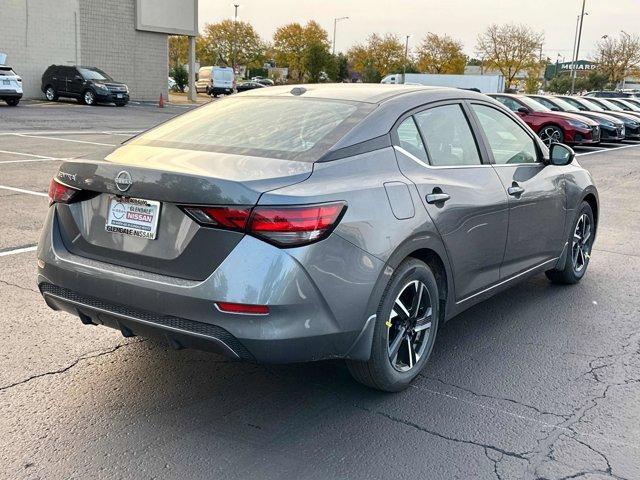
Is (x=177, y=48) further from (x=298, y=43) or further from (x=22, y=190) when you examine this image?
(x=22, y=190)

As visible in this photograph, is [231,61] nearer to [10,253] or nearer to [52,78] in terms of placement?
[52,78]

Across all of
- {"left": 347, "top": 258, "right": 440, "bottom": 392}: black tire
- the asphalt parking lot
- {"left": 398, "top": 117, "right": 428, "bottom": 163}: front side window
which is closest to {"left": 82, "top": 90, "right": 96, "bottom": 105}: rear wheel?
the asphalt parking lot

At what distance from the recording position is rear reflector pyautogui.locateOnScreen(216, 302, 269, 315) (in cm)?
300

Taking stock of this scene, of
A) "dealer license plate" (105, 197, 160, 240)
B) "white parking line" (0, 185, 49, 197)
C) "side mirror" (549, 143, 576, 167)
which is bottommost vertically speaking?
"white parking line" (0, 185, 49, 197)

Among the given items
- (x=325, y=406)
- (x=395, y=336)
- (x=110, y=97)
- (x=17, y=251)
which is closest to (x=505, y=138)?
(x=395, y=336)

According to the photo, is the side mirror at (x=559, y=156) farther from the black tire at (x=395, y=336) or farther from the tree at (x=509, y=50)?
the tree at (x=509, y=50)

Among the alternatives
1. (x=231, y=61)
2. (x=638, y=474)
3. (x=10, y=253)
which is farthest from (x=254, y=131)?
(x=231, y=61)

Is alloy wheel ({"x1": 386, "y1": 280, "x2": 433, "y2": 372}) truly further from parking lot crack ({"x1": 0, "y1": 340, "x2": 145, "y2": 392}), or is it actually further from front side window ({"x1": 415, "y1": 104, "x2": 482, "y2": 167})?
parking lot crack ({"x1": 0, "y1": 340, "x2": 145, "y2": 392})

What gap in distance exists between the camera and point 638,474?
3059 millimetres

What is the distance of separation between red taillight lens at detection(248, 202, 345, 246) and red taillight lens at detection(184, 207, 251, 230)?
4 cm

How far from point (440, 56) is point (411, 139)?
253 feet

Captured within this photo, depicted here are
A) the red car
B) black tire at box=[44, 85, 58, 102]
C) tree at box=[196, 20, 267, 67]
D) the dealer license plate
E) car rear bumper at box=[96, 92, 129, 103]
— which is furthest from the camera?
tree at box=[196, 20, 267, 67]

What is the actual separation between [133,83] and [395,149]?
36.0 metres

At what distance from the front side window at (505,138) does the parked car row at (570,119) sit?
40.7ft
